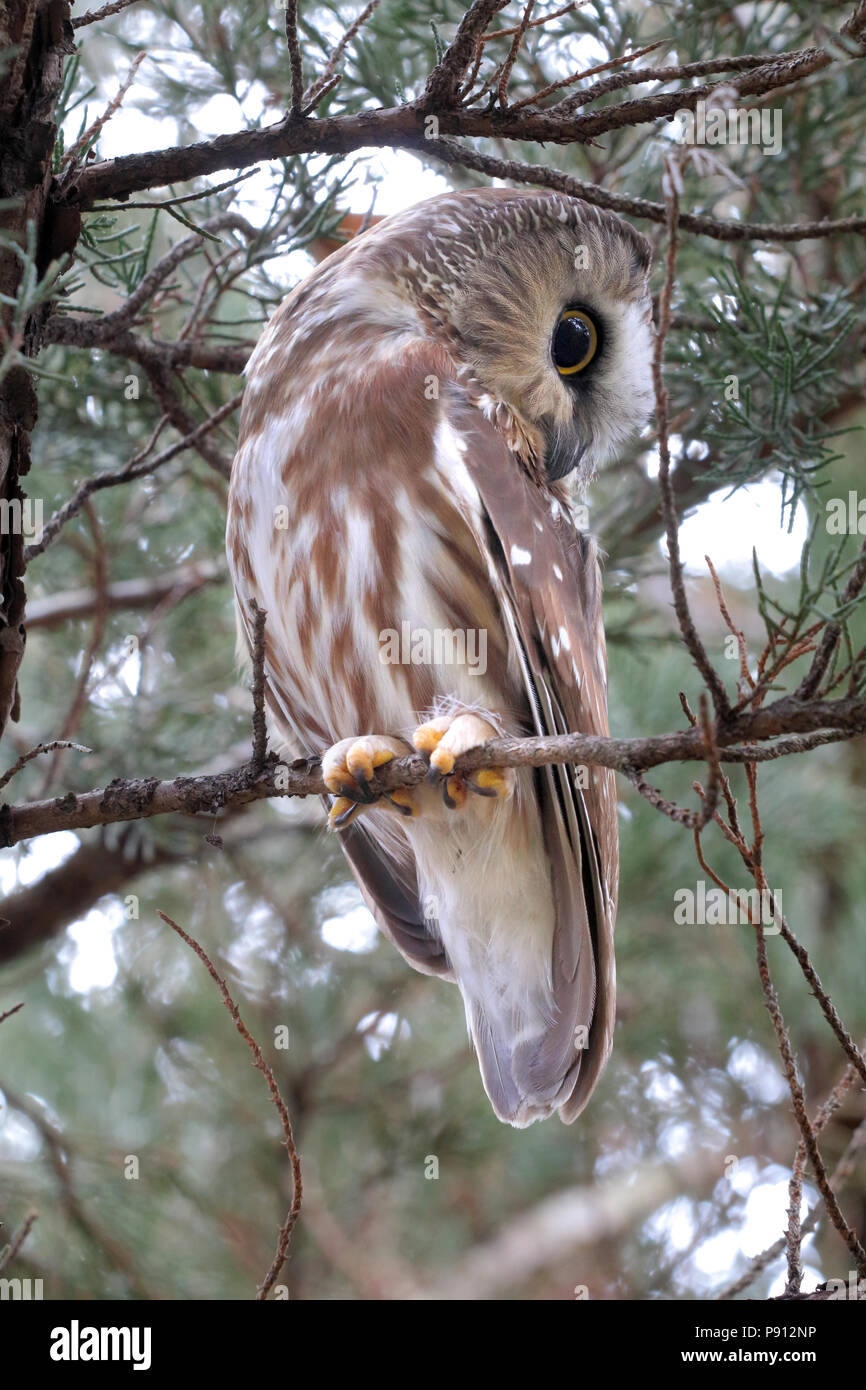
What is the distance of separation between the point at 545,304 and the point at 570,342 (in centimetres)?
14

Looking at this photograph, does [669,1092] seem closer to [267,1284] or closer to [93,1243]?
[93,1243]

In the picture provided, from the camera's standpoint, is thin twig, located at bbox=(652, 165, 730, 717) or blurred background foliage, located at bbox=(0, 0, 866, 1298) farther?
blurred background foliage, located at bbox=(0, 0, 866, 1298)

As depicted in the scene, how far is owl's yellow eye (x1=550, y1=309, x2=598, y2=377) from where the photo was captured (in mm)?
2689

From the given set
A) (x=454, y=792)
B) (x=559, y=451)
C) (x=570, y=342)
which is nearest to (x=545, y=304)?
(x=570, y=342)

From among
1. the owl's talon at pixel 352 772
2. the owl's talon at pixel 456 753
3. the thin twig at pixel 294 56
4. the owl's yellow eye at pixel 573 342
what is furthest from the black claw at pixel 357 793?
the owl's yellow eye at pixel 573 342

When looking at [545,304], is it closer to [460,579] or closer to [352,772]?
[460,579]

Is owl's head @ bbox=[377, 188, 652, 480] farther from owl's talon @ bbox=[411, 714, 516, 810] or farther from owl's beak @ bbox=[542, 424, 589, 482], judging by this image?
owl's talon @ bbox=[411, 714, 516, 810]

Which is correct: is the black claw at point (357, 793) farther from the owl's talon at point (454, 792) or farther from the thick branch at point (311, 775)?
the owl's talon at point (454, 792)

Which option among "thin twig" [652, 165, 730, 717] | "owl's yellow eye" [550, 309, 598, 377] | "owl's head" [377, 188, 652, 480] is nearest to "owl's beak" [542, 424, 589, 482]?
"owl's head" [377, 188, 652, 480]

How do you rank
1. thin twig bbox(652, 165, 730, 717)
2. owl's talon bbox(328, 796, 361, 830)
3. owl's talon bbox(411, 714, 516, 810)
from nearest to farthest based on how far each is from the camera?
thin twig bbox(652, 165, 730, 717)
owl's talon bbox(411, 714, 516, 810)
owl's talon bbox(328, 796, 361, 830)

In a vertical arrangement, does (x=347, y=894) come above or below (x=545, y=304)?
below

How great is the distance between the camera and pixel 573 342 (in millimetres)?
2727

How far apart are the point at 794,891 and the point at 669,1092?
102 cm

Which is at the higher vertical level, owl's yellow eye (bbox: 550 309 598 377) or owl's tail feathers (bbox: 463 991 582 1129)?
owl's yellow eye (bbox: 550 309 598 377)
